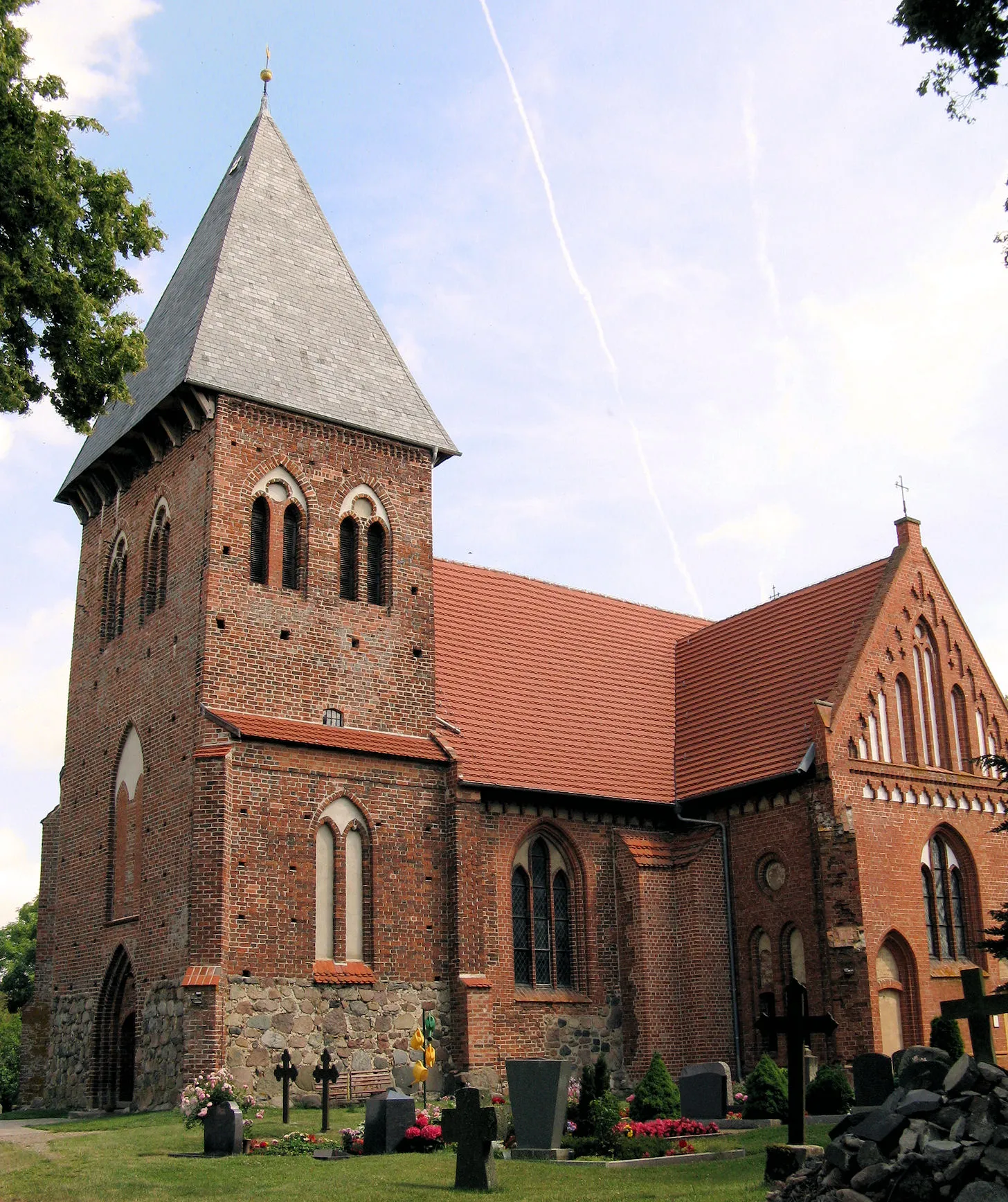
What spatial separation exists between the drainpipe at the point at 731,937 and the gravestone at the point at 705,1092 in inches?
202

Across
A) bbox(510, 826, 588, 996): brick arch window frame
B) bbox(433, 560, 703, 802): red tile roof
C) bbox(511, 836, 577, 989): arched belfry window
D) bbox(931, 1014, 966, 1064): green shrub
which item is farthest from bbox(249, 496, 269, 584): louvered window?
bbox(931, 1014, 966, 1064): green shrub

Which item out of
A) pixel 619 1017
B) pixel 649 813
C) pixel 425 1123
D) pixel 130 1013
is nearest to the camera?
pixel 425 1123

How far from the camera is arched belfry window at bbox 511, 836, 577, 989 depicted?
2427cm

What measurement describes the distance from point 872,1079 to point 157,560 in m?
14.5

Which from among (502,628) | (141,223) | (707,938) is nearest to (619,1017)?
(707,938)

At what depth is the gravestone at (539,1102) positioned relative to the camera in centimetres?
1520

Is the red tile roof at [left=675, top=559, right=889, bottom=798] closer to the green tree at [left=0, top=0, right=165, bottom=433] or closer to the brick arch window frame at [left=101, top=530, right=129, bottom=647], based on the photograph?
the brick arch window frame at [left=101, top=530, right=129, bottom=647]

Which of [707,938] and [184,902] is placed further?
[707,938]

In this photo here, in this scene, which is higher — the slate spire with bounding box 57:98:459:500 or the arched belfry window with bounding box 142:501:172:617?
the slate spire with bounding box 57:98:459:500

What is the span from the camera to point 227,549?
2222cm

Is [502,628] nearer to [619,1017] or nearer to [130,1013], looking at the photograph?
[619,1017]

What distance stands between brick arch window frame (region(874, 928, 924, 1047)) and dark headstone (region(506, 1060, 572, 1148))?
31.1ft

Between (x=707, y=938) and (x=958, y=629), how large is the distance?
26.3 ft

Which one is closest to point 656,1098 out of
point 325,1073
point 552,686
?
point 325,1073
